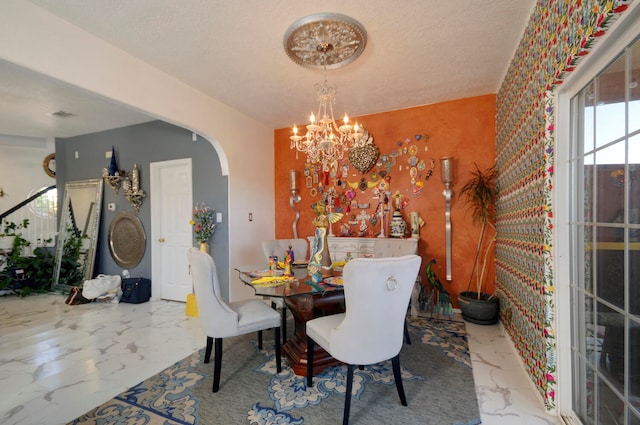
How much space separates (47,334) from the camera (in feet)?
9.89

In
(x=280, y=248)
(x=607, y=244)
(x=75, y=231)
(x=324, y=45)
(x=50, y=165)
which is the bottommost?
(x=280, y=248)

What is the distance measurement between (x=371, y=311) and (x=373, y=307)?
0.02m

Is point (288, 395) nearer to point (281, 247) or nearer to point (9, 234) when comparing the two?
point (281, 247)

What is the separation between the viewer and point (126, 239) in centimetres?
448

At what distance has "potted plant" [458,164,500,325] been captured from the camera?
118 inches

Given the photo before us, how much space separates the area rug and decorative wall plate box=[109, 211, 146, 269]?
2.65m

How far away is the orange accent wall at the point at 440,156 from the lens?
3363mm

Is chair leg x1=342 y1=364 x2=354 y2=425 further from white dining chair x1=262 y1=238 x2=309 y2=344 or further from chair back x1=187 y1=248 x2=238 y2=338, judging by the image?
white dining chair x1=262 y1=238 x2=309 y2=344

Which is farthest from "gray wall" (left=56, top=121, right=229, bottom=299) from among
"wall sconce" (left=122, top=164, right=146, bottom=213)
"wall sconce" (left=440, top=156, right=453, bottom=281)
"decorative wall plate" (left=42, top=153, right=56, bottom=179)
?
"wall sconce" (left=440, top=156, right=453, bottom=281)

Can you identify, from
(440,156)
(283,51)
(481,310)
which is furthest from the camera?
(440,156)

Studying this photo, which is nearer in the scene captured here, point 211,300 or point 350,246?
point 211,300

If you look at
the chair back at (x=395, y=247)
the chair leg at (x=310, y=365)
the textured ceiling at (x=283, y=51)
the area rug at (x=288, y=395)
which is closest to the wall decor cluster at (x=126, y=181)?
the textured ceiling at (x=283, y=51)

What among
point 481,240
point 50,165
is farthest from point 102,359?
point 50,165

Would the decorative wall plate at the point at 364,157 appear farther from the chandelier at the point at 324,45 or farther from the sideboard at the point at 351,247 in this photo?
the chandelier at the point at 324,45
